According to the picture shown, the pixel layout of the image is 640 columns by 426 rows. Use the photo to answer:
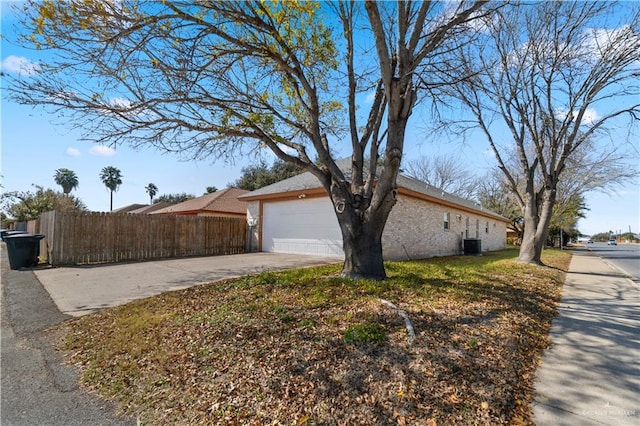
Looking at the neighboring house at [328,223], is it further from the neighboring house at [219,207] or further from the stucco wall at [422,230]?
the neighboring house at [219,207]

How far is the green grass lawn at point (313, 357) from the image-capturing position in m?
2.52

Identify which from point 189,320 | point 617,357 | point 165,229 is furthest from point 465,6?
point 165,229

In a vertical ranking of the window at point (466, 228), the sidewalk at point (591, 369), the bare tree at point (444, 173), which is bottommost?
the sidewalk at point (591, 369)

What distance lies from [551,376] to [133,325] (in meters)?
5.13

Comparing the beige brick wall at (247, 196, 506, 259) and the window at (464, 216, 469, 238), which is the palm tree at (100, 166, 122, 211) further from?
the window at (464, 216, 469, 238)

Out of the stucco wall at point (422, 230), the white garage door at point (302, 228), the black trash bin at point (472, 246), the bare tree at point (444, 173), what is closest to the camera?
the stucco wall at point (422, 230)

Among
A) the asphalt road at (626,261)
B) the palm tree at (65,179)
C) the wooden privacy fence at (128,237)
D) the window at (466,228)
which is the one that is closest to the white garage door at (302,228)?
the wooden privacy fence at (128,237)

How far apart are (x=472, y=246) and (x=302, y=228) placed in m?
10.1

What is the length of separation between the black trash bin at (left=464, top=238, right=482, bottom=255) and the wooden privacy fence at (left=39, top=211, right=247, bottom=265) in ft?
42.0

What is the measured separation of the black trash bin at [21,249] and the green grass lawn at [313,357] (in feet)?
23.3

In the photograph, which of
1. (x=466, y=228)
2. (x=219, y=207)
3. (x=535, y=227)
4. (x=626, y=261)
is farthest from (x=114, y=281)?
(x=626, y=261)

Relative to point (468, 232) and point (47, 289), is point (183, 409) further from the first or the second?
point (468, 232)

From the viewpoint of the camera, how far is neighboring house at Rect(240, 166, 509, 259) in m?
12.2

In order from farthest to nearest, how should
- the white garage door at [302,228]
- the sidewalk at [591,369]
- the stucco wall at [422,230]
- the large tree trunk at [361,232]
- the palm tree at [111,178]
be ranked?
the palm tree at [111,178]
the white garage door at [302,228]
the stucco wall at [422,230]
the large tree trunk at [361,232]
the sidewalk at [591,369]
